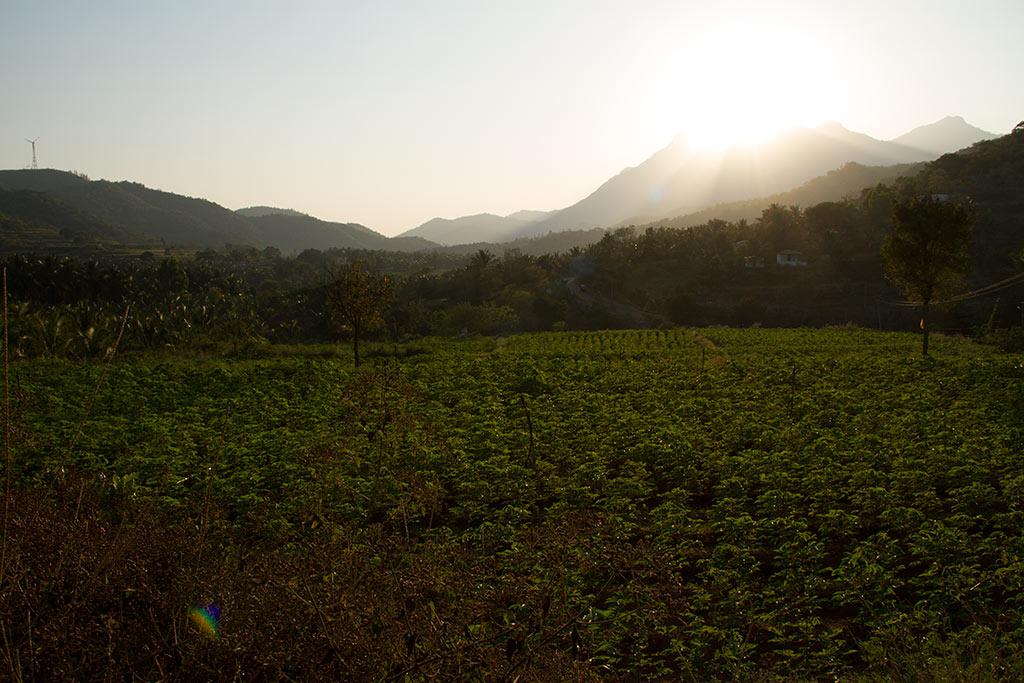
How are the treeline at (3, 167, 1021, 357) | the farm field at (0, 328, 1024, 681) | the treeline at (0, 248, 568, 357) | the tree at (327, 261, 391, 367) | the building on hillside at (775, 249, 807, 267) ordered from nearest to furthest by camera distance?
the farm field at (0, 328, 1024, 681)
the tree at (327, 261, 391, 367)
the treeline at (0, 248, 568, 357)
the treeline at (3, 167, 1021, 357)
the building on hillside at (775, 249, 807, 267)

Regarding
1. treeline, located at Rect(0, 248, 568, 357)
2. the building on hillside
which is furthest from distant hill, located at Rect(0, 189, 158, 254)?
the building on hillside

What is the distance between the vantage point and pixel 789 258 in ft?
220

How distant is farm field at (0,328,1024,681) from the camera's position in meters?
3.79

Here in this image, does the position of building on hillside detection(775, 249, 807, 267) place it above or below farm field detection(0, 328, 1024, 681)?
above

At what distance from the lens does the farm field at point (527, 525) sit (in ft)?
12.4

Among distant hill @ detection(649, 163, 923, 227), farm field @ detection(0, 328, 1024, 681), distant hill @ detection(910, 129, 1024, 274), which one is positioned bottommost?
farm field @ detection(0, 328, 1024, 681)

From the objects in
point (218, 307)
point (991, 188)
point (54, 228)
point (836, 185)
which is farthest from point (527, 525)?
point (836, 185)

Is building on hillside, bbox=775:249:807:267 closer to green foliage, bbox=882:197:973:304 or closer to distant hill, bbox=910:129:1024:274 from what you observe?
distant hill, bbox=910:129:1024:274

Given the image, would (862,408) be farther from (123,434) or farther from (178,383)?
(178,383)

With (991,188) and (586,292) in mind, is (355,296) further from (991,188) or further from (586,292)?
(991,188)

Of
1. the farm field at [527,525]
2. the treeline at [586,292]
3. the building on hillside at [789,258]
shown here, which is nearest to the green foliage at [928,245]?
the farm field at [527,525]

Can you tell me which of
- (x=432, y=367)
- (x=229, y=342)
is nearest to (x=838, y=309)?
(x=432, y=367)

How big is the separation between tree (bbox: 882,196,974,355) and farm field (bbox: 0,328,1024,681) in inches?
177

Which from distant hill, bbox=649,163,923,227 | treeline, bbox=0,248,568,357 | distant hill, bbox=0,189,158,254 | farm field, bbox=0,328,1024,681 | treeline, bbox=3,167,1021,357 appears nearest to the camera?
farm field, bbox=0,328,1024,681
